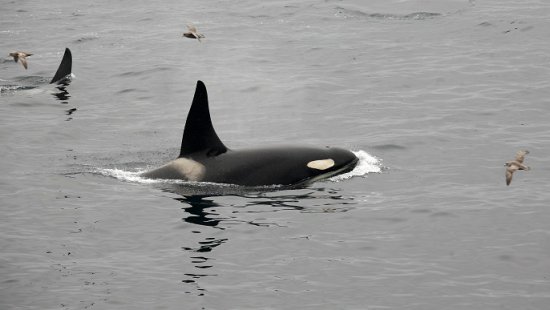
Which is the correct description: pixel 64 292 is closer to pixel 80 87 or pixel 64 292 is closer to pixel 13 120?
pixel 13 120

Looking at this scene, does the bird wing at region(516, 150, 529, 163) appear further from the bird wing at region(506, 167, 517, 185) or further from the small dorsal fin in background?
the small dorsal fin in background

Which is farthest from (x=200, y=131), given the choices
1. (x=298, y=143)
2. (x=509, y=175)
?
(x=509, y=175)

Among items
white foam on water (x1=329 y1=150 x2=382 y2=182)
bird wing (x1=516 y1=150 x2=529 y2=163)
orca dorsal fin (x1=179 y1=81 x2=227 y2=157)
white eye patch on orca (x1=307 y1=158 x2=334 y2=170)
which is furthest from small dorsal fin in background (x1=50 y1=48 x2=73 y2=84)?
bird wing (x1=516 y1=150 x2=529 y2=163)

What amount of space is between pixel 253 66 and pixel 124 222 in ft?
51.9

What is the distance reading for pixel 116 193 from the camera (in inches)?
750

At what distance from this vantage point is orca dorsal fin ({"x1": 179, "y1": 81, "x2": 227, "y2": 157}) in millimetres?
18672

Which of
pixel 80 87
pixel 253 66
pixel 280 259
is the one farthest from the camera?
pixel 253 66

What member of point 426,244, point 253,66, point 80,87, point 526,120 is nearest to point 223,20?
point 253,66

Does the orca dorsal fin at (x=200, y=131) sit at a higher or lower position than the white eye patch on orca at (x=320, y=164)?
higher

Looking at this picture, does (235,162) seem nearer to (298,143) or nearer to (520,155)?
(298,143)

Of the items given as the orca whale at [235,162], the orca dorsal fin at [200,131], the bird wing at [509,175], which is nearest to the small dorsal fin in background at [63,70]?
the orca whale at [235,162]

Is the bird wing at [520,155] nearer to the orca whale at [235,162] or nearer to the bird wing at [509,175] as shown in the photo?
the bird wing at [509,175]

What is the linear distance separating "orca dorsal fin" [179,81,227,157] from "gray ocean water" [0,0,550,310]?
1037 mm

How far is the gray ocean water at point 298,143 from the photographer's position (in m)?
14.6
